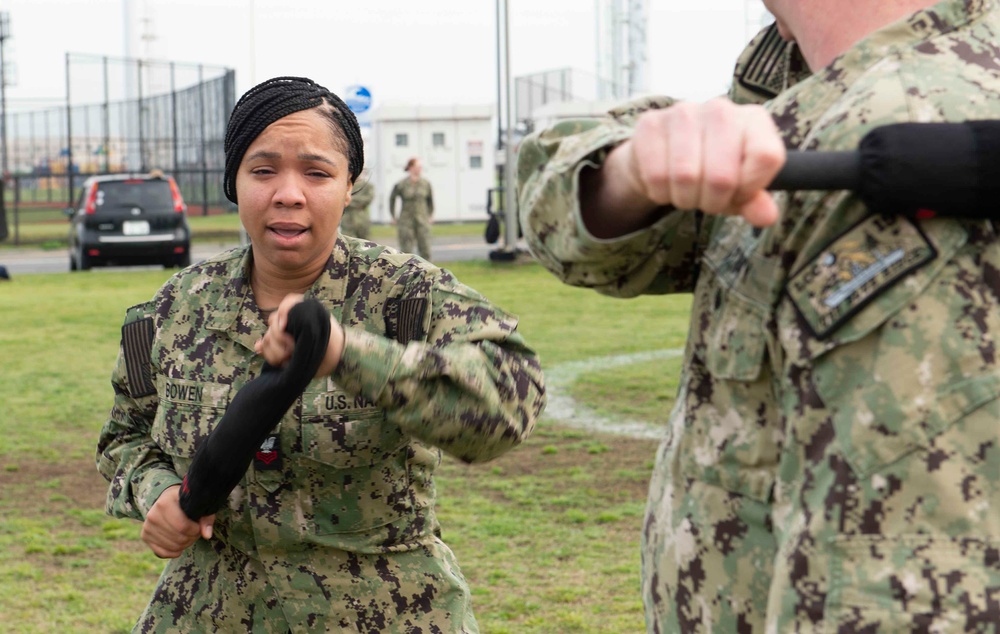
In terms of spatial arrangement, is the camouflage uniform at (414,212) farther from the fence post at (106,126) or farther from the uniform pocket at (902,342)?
the uniform pocket at (902,342)

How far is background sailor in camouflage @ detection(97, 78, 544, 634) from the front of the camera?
9.77 feet

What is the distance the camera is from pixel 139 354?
3217 mm

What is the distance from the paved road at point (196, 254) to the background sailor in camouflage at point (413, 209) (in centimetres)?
60

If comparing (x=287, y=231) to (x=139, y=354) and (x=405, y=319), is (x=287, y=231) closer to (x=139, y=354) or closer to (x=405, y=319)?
(x=405, y=319)

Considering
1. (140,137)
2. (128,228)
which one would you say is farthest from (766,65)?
(140,137)

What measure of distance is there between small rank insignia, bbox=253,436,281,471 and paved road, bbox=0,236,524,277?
20953 millimetres

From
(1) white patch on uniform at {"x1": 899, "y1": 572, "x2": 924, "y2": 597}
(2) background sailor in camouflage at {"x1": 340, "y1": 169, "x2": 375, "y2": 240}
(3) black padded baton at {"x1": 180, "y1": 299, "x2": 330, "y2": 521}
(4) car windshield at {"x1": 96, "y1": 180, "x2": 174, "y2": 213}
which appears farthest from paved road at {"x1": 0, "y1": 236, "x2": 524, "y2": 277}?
(1) white patch on uniform at {"x1": 899, "y1": 572, "x2": 924, "y2": 597}

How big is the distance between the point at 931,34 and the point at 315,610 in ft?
6.35

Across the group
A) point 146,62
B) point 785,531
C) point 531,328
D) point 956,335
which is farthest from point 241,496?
point 146,62

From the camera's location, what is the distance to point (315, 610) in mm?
3006

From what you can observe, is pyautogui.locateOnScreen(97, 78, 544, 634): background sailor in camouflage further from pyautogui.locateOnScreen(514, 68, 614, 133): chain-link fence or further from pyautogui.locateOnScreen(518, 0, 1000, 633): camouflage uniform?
pyautogui.locateOnScreen(514, 68, 614, 133): chain-link fence

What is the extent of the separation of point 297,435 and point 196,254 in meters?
27.4

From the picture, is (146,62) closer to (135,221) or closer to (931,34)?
(135,221)

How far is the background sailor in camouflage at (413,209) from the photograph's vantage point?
24.3 m
